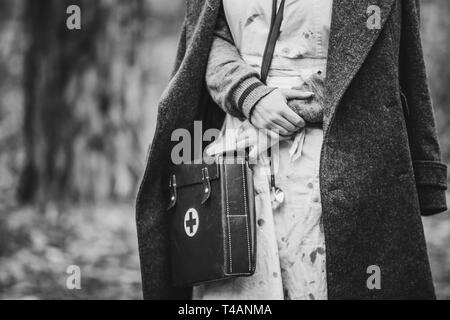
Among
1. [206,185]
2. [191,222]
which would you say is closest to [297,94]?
[206,185]

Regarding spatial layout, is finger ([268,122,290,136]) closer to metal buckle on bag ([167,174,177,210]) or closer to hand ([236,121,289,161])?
hand ([236,121,289,161])

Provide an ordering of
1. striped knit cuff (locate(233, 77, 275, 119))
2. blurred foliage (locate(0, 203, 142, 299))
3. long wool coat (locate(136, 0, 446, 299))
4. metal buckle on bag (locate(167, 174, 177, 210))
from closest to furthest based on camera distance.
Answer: long wool coat (locate(136, 0, 446, 299)), striped knit cuff (locate(233, 77, 275, 119)), metal buckle on bag (locate(167, 174, 177, 210)), blurred foliage (locate(0, 203, 142, 299))

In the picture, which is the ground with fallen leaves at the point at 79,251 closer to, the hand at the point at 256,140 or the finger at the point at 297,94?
the hand at the point at 256,140

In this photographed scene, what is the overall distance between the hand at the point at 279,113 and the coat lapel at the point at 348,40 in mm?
104

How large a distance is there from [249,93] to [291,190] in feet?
1.19

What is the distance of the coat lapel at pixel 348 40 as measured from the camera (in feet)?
6.84

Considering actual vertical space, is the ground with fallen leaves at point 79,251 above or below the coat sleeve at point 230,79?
below

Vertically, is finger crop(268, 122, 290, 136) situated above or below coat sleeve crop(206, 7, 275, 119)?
below

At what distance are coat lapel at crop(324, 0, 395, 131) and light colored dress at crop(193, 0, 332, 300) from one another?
2.1 inches

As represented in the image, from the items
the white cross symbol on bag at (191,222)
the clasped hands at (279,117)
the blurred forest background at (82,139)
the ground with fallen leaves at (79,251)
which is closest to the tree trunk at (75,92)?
the blurred forest background at (82,139)

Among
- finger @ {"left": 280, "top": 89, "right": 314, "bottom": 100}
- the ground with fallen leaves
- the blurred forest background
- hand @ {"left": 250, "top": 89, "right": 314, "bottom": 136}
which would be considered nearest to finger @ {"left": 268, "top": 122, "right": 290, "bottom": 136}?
hand @ {"left": 250, "top": 89, "right": 314, "bottom": 136}

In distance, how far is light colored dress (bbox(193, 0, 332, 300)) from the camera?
6.84 ft

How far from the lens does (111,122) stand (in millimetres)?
7512

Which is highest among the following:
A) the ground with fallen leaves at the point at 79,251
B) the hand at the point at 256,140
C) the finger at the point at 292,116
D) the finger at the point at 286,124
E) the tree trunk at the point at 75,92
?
the tree trunk at the point at 75,92
